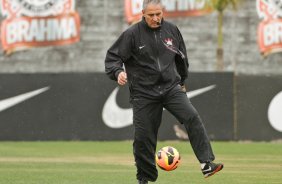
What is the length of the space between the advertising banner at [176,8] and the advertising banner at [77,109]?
1352 centimetres

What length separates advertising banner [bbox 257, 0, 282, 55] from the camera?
35.2m

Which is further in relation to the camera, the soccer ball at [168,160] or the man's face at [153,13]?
the soccer ball at [168,160]

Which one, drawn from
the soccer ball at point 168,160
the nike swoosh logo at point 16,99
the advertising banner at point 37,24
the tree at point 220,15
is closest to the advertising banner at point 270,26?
the tree at point 220,15

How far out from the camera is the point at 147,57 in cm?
1041

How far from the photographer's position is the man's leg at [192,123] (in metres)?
10.5

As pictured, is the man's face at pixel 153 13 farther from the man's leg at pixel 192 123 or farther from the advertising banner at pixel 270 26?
the advertising banner at pixel 270 26

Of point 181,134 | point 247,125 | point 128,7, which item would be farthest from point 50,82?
point 128,7

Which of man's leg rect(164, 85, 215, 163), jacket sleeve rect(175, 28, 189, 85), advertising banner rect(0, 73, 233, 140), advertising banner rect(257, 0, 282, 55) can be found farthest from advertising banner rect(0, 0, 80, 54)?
man's leg rect(164, 85, 215, 163)

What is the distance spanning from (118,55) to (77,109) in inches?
453

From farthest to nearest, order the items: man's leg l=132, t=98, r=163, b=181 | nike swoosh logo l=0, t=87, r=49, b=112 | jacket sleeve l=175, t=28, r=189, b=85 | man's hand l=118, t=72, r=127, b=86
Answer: nike swoosh logo l=0, t=87, r=49, b=112 < jacket sleeve l=175, t=28, r=189, b=85 < man's leg l=132, t=98, r=163, b=181 < man's hand l=118, t=72, r=127, b=86

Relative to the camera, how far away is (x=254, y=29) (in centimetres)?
3528

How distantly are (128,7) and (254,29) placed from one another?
4.77 meters

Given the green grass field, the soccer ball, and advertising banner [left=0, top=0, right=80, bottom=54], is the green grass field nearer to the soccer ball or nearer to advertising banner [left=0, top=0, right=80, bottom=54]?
the soccer ball

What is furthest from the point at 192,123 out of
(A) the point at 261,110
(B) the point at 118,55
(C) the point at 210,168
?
(A) the point at 261,110
